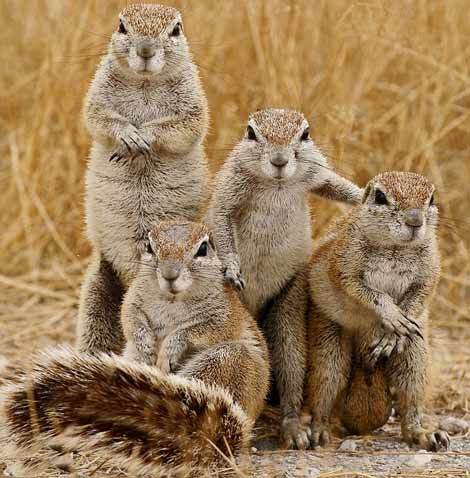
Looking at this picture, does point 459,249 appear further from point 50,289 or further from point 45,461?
point 45,461

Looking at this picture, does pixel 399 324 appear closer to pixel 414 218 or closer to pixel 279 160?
pixel 414 218

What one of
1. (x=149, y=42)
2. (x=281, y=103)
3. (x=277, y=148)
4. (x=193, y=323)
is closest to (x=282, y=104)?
(x=281, y=103)

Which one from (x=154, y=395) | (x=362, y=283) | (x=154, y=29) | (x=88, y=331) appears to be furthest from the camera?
(x=88, y=331)

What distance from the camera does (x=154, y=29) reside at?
17.4 feet

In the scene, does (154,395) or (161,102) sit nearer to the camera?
(154,395)

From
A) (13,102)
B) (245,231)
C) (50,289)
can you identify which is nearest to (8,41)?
(13,102)

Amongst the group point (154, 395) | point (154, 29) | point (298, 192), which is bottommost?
point (154, 395)

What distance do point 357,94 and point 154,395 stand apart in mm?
4169

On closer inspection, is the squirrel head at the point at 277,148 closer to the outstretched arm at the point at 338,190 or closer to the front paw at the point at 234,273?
the outstretched arm at the point at 338,190

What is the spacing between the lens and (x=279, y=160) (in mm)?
4855

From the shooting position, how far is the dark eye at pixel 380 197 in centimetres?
485

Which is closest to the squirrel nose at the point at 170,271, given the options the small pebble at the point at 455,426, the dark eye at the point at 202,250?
the dark eye at the point at 202,250

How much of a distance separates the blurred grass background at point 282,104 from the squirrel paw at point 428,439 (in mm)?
2131

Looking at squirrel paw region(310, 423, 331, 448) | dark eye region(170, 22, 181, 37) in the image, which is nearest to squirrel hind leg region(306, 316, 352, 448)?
squirrel paw region(310, 423, 331, 448)
